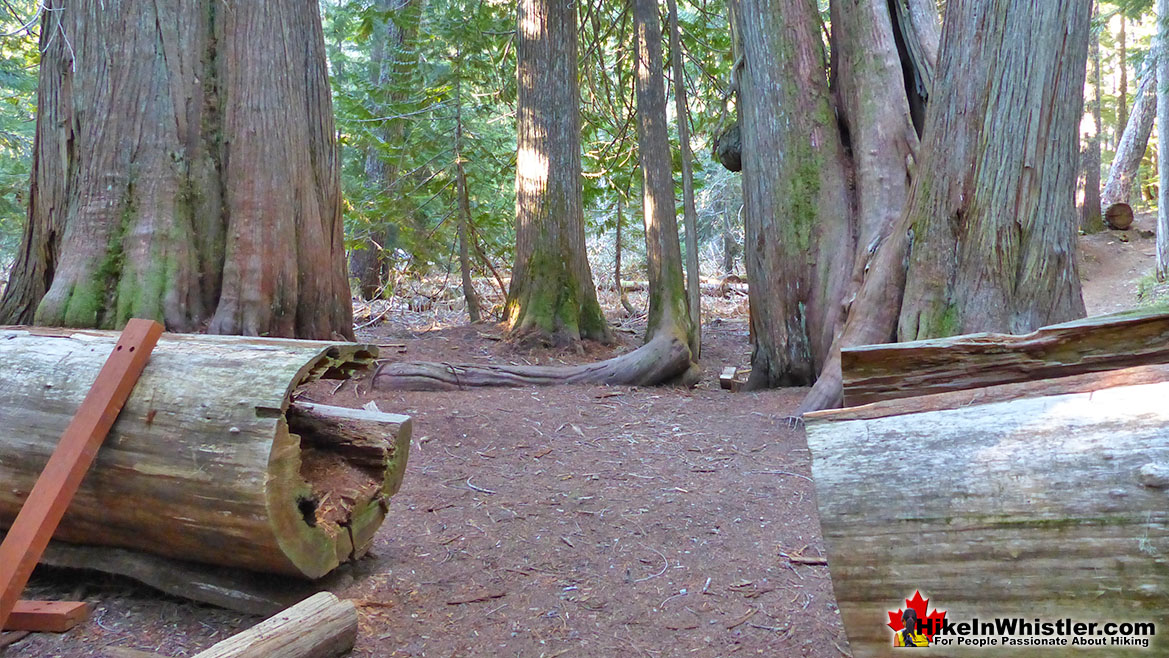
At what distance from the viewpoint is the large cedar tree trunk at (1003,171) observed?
5.16 metres

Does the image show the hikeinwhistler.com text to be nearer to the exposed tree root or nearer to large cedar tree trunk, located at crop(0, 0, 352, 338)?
large cedar tree trunk, located at crop(0, 0, 352, 338)

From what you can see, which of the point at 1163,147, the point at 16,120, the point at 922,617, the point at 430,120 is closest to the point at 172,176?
the point at 922,617

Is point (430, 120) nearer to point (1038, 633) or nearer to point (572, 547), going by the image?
point (572, 547)

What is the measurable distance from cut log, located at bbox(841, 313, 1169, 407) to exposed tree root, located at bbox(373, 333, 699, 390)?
4.77 metres

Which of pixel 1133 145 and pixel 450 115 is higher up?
pixel 1133 145

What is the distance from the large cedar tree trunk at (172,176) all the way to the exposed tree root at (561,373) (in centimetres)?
99

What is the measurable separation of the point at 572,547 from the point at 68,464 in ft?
7.13

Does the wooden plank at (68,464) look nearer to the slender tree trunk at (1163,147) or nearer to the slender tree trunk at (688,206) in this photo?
the slender tree trunk at (688,206)

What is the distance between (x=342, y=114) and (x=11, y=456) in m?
9.43

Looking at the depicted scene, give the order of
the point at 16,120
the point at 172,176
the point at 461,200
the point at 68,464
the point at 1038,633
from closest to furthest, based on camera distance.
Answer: the point at 1038,633
the point at 68,464
the point at 172,176
the point at 461,200
the point at 16,120

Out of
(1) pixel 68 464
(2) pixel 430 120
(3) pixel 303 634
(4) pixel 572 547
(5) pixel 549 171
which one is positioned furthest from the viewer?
(2) pixel 430 120

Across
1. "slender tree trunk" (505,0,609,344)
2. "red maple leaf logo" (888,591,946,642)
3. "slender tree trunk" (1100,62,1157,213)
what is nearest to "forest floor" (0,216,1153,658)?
"red maple leaf logo" (888,591,946,642)

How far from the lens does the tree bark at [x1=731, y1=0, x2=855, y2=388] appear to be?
6.99 m

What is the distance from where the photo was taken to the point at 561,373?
7.53 metres
